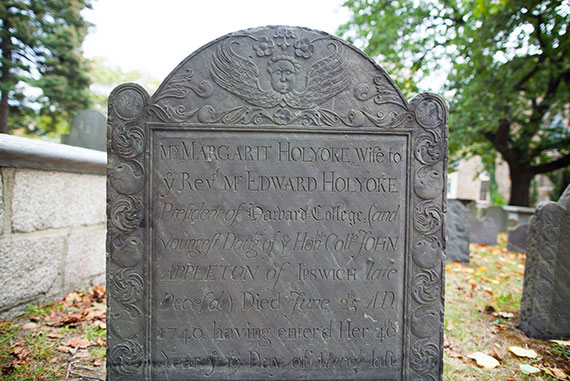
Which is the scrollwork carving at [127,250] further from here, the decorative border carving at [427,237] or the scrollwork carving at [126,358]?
the decorative border carving at [427,237]

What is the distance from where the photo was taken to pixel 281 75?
2340 mm

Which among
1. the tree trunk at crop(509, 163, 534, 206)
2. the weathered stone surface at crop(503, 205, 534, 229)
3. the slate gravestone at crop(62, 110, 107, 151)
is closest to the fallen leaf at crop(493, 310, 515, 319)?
the slate gravestone at crop(62, 110, 107, 151)

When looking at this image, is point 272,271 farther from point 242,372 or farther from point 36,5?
point 36,5

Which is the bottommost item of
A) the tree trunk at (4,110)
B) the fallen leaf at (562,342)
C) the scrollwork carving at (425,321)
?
the fallen leaf at (562,342)

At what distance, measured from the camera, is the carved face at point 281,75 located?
2.34 meters

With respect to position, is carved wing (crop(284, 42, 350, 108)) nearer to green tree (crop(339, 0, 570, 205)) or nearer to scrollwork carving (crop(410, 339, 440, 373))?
scrollwork carving (crop(410, 339, 440, 373))

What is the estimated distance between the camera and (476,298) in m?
4.22

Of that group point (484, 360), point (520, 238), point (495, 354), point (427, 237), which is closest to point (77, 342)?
point (427, 237)

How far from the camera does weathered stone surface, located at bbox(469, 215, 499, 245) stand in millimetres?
8672

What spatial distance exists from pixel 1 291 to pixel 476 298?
201 inches

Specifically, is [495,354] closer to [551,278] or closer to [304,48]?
[551,278]

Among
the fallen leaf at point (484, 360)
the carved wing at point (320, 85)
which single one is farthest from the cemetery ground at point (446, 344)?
the carved wing at point (320, 85)

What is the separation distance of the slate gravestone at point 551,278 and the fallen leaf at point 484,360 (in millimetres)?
748

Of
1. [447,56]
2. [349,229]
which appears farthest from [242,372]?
[447,56]
